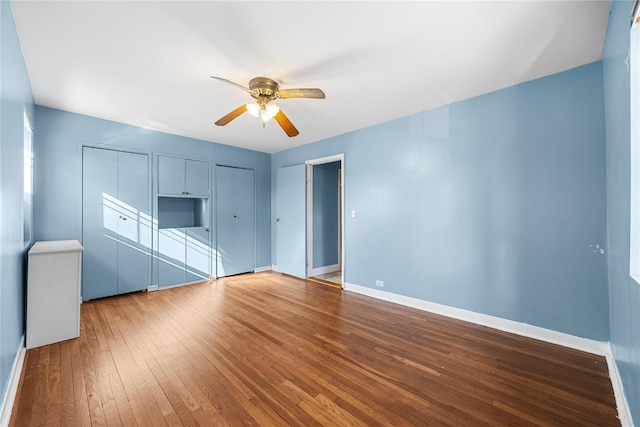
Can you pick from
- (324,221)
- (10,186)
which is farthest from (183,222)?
(10,186)

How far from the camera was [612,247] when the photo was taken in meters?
1.93

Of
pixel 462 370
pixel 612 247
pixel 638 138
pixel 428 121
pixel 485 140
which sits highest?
pixel 428 121

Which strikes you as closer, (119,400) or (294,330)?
(119,400)

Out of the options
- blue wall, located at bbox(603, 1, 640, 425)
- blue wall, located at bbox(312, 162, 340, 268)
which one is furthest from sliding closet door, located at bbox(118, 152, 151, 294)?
blue wall, located at bbox(603, 1, 640, 425)

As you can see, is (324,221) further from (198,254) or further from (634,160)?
(634,160)

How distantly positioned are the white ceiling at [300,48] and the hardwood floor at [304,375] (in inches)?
97.9

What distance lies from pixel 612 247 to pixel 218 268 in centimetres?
495

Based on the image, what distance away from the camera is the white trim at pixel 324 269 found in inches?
197

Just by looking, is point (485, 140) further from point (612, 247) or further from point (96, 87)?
point (96, 87)

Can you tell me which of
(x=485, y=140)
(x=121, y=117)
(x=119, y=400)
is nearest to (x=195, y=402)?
(x=119, y=400)

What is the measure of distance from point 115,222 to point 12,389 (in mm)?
2433

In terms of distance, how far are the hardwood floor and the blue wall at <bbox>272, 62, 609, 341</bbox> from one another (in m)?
0.45

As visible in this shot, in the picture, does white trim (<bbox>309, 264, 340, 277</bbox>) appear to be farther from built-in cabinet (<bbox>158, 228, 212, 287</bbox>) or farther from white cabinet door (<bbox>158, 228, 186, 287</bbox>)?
white cabinet door (<bbox>158, 228, 186, 287</bbox>)

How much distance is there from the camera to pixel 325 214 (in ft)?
17.2
